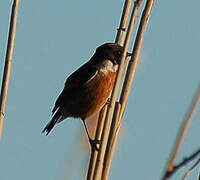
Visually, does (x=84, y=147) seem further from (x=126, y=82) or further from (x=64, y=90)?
(x=64, y=90)

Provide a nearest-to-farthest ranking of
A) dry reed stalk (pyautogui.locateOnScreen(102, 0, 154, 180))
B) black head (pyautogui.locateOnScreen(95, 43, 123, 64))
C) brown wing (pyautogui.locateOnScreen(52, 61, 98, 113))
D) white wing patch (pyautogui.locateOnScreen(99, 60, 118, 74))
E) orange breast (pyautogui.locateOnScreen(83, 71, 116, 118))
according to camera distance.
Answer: dry reed stalk (pyautogui.locateOnScreen(102, 0, 154, 180)) < black head (pyautogui.locateOnScreen(95, 43, 123, 64)) < orange breast (pyautogui.locateOnScreen(83, 71, 116, 118)) < white wing patch (pyautogui.locateOnScreen(99, 60, 118, 74)) < brown wing (pyautogui.locateOnScreen(52, 61, 98, 113))

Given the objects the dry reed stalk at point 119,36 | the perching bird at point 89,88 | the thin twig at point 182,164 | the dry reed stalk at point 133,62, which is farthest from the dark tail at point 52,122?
the thin twig at point 182,164

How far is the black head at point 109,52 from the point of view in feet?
13.7

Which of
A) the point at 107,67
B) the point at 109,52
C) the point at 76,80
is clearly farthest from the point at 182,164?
the point at 76,80

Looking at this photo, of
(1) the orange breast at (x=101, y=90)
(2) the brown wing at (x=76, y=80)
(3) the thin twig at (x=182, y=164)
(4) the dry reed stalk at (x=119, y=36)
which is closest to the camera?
(3) the thin twig at (x=182, y=164)

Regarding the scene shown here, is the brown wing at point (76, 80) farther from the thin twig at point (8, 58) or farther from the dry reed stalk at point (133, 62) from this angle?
the thin twig at point (8, 58)

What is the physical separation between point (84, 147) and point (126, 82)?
1.51 ft

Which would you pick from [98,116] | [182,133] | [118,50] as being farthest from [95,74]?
[182,133]

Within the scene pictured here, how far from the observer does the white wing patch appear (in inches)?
175

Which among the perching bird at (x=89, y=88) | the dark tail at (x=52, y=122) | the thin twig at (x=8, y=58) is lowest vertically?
the dark tail at (x=52, y=122)

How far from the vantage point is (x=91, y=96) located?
451 centimetres

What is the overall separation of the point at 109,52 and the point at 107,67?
0.66 feet

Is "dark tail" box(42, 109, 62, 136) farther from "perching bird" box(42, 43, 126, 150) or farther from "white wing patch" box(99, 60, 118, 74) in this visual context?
"white wing patch" box(99, 60, 118, 74)

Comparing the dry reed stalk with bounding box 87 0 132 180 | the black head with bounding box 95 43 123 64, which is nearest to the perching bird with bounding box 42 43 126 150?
the black head with bounding box 95 43 123 64
